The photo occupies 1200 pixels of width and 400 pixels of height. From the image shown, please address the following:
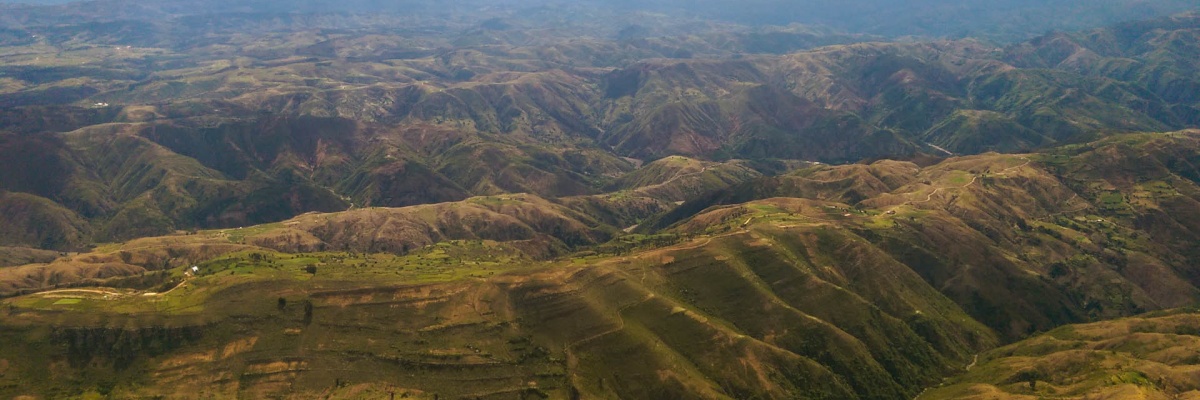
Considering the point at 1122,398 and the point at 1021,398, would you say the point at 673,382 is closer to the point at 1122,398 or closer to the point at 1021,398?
the point at 1021,398

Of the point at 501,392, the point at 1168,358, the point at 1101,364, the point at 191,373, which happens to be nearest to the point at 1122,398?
the point at 1101,364

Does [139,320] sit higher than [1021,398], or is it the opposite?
[139,320]

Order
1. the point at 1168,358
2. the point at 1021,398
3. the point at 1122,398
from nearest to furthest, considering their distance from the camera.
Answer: the point at 1122,398 → the point at 1021,398 → the point at 1168,358

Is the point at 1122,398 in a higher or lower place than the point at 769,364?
higher

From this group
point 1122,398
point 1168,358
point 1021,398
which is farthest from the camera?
point 1168,358

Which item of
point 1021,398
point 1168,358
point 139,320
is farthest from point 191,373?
point 1168,358

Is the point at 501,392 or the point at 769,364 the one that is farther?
the point at 769,364

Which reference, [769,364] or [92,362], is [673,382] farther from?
[92,362]

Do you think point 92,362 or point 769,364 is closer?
point 92,362
